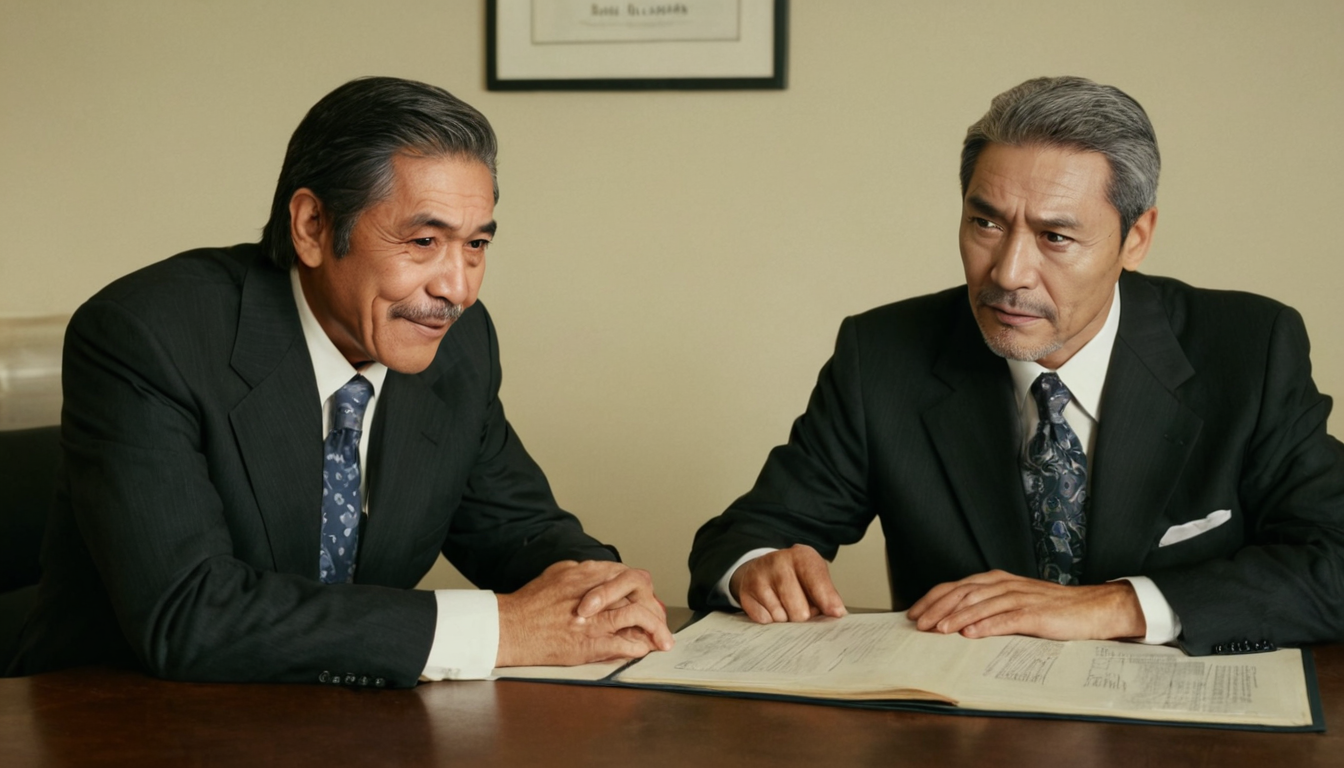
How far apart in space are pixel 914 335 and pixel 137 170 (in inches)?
107

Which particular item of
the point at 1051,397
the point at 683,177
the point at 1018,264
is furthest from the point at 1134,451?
the point at 683,177

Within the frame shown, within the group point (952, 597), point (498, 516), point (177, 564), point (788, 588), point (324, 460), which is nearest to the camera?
point (177, 564)

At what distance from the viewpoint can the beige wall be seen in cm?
336

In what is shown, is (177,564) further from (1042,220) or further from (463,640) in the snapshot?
(1042,220)

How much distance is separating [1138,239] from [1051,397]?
33cm

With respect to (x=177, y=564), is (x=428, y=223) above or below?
above

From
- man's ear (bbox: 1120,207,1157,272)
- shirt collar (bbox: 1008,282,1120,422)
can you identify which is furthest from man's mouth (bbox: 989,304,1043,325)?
man's ear (bbox: 1120,207,1157,272)

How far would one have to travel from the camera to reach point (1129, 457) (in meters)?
2.21

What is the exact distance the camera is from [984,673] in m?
1.59

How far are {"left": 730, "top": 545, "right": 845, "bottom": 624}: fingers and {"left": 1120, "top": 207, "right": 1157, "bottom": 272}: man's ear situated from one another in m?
0.81

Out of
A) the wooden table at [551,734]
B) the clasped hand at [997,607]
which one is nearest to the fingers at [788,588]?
the clasped hand at [997,607]

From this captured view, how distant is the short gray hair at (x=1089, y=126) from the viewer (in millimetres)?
2172

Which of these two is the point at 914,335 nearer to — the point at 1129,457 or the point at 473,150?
the point at 1129,457

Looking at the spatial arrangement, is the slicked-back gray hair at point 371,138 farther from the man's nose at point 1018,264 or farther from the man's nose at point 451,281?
the man's nose at point 1018,264
